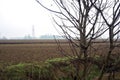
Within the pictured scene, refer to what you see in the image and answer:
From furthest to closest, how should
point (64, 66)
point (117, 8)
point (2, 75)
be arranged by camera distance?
point (64, 66) → point (2, 75) → point (117, 8)

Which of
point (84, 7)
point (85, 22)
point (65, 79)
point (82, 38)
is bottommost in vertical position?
point (65, 79)

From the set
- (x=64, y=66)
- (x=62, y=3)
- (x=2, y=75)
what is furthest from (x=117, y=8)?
(x=64, y=66)

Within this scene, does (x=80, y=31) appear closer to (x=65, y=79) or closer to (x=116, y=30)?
(x=116, y=30)

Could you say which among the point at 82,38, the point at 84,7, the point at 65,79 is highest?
the point at 84,7

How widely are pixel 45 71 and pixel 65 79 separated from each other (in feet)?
4.20

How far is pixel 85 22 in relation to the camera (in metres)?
3.14

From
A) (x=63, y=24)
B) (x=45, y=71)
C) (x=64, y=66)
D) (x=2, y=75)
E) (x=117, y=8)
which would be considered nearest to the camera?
(x=117, y=8)

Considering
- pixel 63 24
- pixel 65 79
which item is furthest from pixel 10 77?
pixel 63 24

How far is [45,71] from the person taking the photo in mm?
14008

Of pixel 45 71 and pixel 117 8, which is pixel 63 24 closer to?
pixel 117 8

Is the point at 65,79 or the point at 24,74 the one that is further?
the point at 65,79

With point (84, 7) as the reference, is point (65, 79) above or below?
below

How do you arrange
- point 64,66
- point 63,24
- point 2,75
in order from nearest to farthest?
point 63,24, point 2,75, point 64,66

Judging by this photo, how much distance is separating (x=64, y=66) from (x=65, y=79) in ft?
6.40
